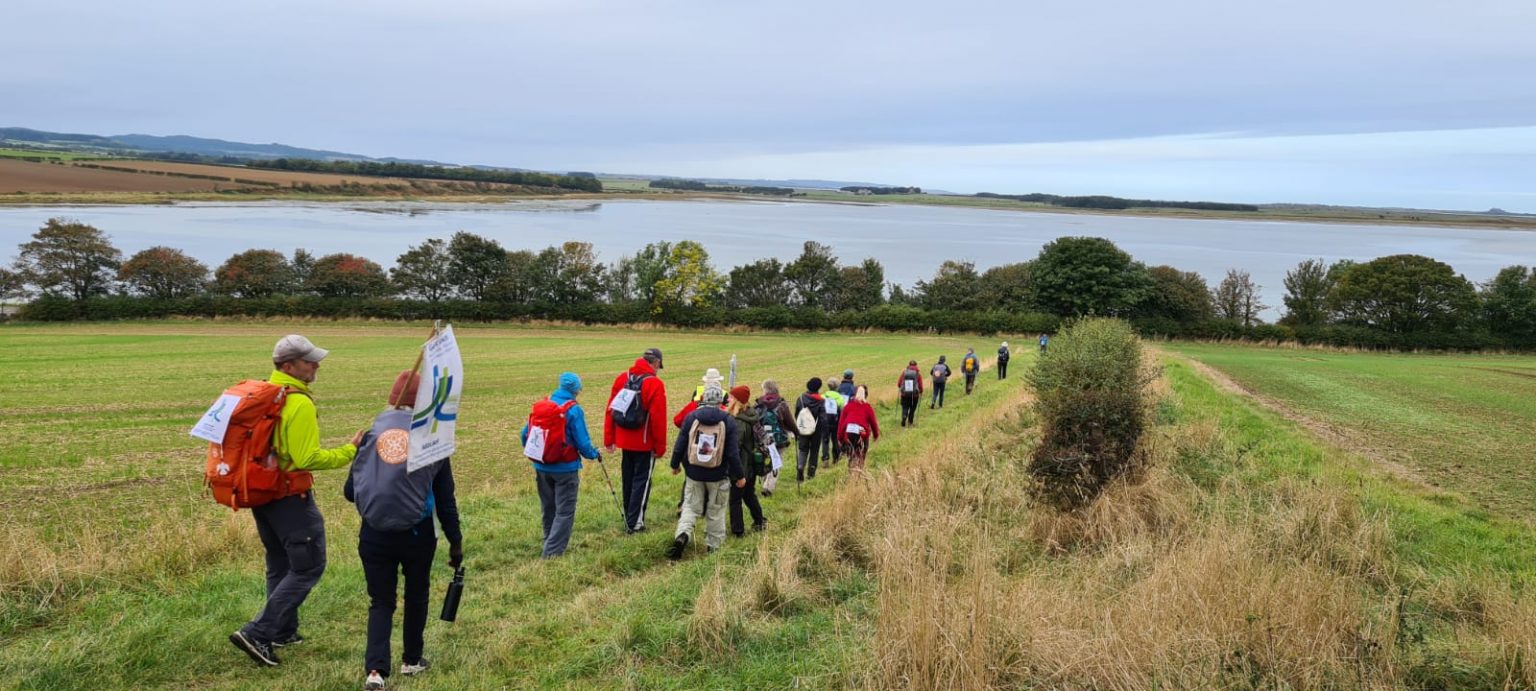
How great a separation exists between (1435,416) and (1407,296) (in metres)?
48.5

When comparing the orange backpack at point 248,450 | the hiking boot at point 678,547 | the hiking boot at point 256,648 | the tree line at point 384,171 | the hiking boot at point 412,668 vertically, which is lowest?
the hiking boot at point 678,547

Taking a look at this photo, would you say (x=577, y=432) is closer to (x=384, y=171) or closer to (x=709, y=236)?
(x=709, y=236)

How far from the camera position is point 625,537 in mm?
8453

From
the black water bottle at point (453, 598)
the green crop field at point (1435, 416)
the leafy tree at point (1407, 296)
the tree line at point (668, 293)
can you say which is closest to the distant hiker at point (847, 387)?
the green crop field at point (1435, 416)

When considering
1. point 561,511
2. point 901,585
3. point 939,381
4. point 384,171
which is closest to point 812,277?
point 939,381

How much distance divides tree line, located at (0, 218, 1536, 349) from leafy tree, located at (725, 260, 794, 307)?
3.28 m

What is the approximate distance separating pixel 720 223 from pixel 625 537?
502 feet

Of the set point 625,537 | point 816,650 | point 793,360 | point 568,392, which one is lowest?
point 793,360

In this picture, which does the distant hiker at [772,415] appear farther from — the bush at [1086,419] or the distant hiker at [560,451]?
the distant hiker at [560,451]

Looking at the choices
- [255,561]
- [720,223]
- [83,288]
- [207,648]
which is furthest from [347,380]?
[720,223]

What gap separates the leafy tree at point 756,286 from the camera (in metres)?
70.5

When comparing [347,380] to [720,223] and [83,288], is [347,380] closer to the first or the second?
[83,288]

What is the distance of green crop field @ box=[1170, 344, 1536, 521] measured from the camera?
11.2 m

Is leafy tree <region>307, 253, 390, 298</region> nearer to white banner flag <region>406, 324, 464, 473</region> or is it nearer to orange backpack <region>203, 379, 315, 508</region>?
orange backpack <region>203, 379, 315, 508</region>
